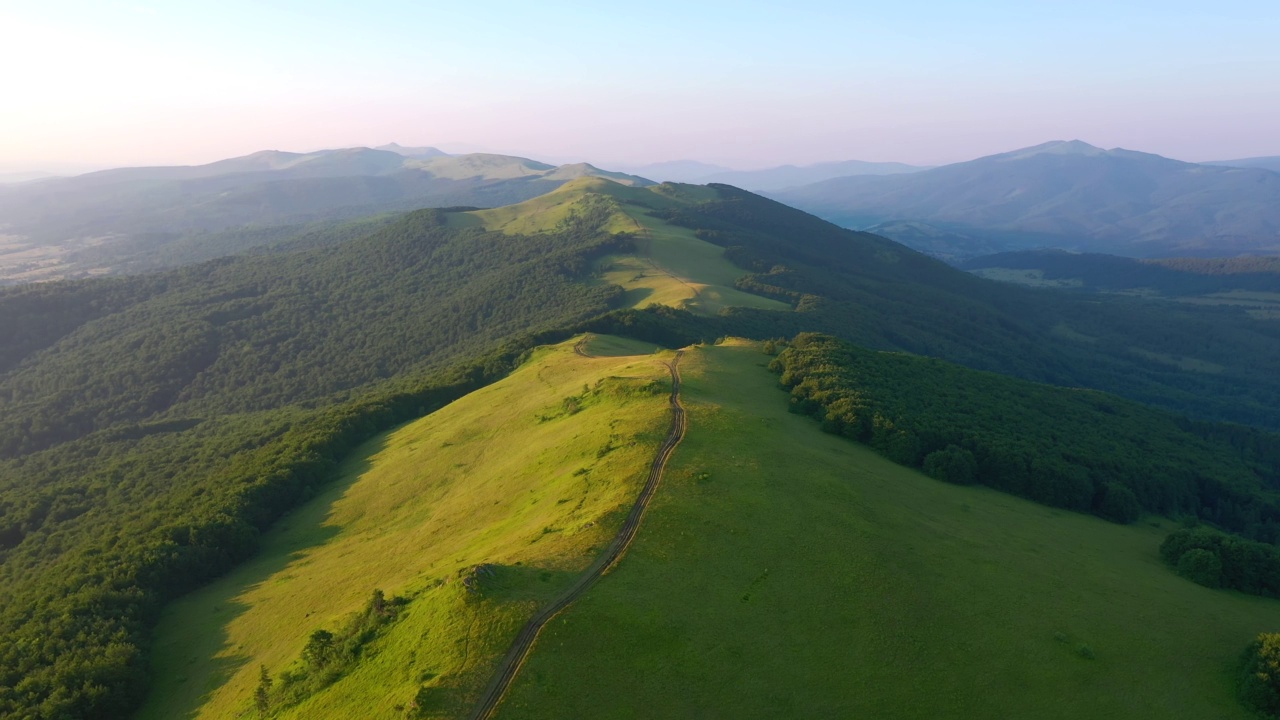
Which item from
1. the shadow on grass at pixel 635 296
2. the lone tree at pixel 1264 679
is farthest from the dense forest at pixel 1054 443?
the shadow on grass at pixel 635 296

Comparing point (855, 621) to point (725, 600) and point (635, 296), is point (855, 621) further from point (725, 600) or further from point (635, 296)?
point (635, 296)

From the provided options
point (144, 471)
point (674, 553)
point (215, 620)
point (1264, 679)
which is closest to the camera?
point (1264, 679)

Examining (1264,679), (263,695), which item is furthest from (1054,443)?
(263,695)

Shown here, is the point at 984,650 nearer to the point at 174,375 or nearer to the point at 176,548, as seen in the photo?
the point at 176,548

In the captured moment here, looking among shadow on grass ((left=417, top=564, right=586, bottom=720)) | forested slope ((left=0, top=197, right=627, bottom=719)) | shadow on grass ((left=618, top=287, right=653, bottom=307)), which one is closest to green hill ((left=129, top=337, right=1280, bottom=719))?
shadow on grass ((left=417, top=564, right=586, bottom=720))

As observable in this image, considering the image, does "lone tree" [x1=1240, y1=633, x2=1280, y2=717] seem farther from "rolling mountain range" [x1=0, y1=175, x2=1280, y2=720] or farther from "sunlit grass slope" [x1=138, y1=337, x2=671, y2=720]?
"sunlit grass slope" [x1=138, y1=337, x2=671, y2=720]
